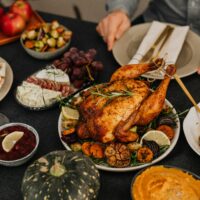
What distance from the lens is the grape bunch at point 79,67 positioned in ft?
5.07

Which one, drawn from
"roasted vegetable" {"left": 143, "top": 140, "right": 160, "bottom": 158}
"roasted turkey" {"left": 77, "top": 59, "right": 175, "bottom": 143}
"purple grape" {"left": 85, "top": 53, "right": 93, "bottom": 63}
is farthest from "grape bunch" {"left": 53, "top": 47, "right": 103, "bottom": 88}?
"roasted vegetable" {"left": 143, "top": 140, "right": 160, "bottom": 158}

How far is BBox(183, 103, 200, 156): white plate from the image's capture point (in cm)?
126

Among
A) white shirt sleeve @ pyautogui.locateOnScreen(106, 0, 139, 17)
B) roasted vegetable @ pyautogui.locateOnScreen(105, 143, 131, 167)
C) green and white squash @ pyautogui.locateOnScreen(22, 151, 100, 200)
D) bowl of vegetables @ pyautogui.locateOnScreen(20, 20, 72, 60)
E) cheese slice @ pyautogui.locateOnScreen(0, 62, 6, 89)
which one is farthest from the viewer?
white shirt sleeve @ pyautogui.locateOnScreen(106, 0, 139, 17)

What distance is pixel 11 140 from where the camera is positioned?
51.1 inches

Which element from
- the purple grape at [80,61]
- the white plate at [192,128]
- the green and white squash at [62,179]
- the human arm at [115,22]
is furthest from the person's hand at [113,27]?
the green and white squash at [62,179]

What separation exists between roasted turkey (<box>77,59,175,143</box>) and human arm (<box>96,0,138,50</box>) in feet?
1.75

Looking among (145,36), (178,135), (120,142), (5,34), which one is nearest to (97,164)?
(120,142)

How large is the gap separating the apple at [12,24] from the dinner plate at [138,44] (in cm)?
52

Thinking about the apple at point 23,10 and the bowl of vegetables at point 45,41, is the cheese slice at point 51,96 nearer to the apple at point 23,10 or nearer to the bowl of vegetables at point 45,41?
the bowl of vegetables at point 45,41

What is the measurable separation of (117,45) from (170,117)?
581 millimetres

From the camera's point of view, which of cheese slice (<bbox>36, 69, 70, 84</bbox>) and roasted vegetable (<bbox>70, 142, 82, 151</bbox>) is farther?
cheese slice (<bbox>36, 69, 70, 84</bbox>)

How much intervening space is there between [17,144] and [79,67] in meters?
0.45

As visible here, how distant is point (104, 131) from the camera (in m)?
1.24

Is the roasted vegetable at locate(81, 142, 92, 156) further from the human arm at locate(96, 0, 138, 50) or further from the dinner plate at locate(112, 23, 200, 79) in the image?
the human arm at locate(96, 0, 138, 50)
